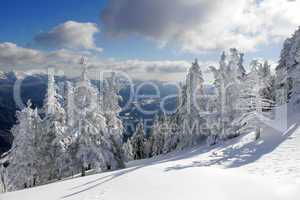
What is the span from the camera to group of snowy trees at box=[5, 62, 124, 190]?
30.7 m

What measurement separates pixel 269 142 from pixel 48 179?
24165 millimetres

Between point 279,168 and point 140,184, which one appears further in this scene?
point 279,168

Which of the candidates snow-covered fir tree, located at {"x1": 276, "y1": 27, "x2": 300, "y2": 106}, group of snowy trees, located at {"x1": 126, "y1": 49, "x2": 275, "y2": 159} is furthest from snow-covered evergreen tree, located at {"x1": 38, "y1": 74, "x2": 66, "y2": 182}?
snow-covered fir tree, located at {"x1": 276, "y1": 27, "x2": 300, "y2": 106}

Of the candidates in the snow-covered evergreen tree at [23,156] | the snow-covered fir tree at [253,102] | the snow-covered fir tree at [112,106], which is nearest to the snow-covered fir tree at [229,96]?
the snow-covered fir tree at [253,102]

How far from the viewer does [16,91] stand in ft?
210

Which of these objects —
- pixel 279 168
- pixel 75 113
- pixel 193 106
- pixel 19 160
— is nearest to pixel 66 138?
pixel 75 113

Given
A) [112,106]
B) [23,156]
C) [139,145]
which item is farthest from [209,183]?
[139,145]

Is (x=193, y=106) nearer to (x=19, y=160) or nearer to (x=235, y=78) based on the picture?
(x=235, y=78)

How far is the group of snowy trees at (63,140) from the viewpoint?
1208 inches

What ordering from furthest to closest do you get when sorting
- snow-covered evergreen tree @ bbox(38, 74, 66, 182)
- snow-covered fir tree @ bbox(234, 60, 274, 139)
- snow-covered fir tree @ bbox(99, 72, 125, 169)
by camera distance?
snow-covered fir tree @ bbox(99, 72, 125, 169) → snow-covered evergreen tree @ bbox(38, 74, 66, 182) → snow-covered fir tree @ bbox(234, 60, 274, 139)

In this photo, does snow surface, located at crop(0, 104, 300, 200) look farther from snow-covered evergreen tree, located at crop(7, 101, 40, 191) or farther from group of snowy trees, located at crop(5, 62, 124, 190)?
snow-covered evergreen tree, located at crop(7, 101, 40, 191)

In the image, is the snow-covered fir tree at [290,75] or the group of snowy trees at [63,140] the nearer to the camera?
the group of snowy trees at [63,140]

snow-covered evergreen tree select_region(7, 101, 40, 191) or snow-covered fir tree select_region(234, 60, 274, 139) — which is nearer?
snow-covered fir tree select_region(234, 60, 274, 139)

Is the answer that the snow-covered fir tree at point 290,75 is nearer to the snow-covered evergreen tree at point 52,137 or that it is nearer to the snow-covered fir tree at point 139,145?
the snow-covered evergreen tree at point 52,137
